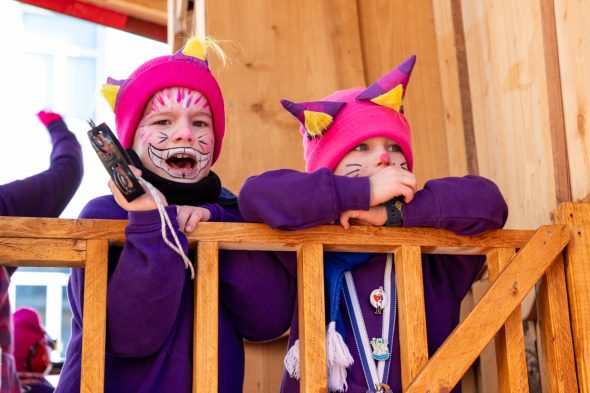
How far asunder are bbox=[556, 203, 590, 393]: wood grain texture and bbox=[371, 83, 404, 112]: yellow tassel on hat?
46 centimetres

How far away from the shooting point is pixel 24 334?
3760mm

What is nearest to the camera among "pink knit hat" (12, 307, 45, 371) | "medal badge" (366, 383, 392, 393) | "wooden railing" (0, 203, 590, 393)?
"wooden railing" (0, 203, 590, 393)

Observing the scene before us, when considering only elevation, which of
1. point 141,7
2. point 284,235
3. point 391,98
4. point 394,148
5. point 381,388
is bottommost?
point 381,388

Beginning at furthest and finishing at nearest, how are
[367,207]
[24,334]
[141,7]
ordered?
[141,7]
[24,334]
[367,207]

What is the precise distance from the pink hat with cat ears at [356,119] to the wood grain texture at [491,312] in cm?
40

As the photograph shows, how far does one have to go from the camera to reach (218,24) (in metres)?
3.20

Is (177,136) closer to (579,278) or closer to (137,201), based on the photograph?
(137,201)

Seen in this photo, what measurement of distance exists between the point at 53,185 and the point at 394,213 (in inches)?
51.5

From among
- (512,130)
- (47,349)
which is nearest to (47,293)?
(47,349)

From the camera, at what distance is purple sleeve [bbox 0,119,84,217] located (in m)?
2.62

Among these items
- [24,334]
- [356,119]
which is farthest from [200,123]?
[24,334]

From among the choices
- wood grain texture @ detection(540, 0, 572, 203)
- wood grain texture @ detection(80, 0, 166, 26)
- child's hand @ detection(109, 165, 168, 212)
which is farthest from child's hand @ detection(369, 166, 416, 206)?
wood grain texture @ detection(80, 0, 166, 26)

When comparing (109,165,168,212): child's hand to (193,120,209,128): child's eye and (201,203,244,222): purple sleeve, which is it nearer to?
(201,203,244,222): purple sleeve

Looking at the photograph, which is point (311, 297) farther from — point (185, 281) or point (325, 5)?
point (325, 5)
